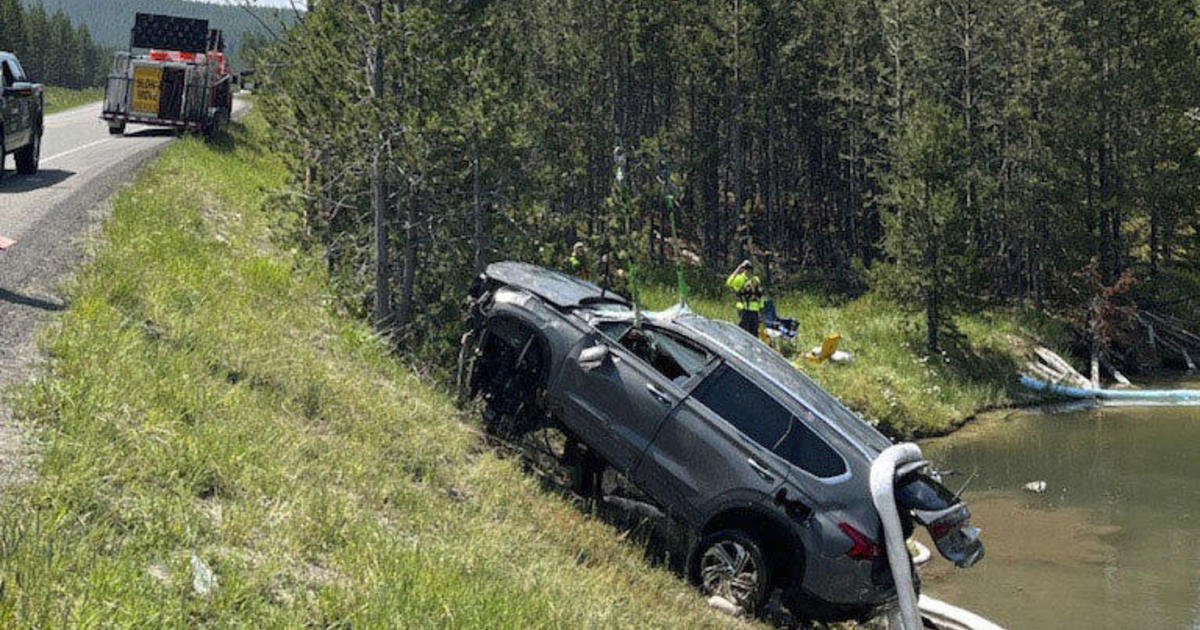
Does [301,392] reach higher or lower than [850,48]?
lower

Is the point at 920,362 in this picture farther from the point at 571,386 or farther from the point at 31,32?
the point at 31,32

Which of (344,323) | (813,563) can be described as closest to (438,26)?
(344,323)

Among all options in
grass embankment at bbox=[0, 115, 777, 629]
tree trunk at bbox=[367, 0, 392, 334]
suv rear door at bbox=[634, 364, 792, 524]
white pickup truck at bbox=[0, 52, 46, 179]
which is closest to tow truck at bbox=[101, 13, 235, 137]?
white pickup truck at bbox=[0, 52, 46, 179]

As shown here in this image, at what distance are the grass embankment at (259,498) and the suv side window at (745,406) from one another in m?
1.29

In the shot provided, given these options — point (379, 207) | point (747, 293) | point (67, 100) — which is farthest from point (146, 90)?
point (67, 100)

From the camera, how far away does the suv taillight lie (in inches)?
312

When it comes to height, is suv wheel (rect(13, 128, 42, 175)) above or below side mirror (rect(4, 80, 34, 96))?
below

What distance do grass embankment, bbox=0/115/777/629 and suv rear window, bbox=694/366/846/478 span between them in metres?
1.26

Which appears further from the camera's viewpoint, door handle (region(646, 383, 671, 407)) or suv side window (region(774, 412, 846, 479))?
door handle (region(646, 383, 671, 407))

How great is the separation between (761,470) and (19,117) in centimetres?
1516

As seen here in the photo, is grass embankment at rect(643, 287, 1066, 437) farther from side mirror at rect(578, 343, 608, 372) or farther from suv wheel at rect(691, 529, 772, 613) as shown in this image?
suv wheel at rect(691, 529, 772, 613)

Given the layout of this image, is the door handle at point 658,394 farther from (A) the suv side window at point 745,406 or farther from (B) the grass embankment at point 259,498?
(B) the grass embankment at point 259,498

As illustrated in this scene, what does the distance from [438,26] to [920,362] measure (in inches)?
633

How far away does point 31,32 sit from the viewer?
405 ft
